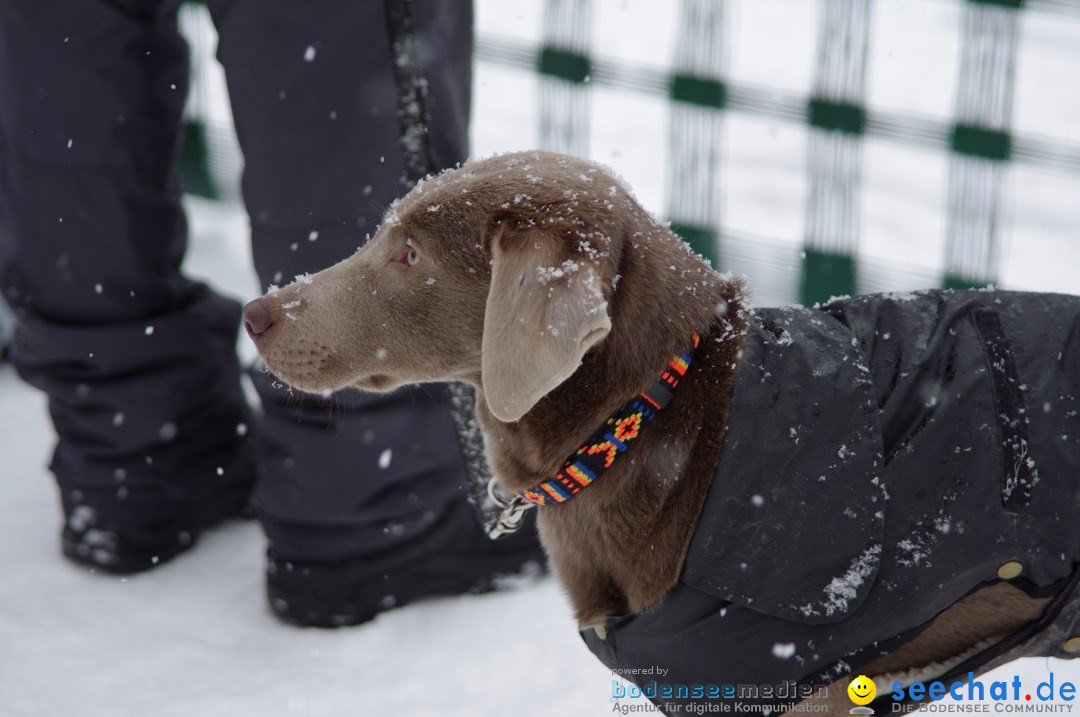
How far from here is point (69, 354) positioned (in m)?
2.51

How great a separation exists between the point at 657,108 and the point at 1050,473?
3.38 m

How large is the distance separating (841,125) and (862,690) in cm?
295

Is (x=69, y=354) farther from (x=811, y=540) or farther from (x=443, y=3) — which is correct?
(x=811, y=540)

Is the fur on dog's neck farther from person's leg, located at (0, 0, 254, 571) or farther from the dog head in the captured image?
person's leg, located at (0, 0, 254, 571)

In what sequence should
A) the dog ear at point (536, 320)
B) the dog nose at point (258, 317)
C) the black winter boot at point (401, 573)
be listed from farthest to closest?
1. the black winter boot at point (401, 573)
2. the dog nose at point (258, 317)
3. the dog ear at point (536, 320)

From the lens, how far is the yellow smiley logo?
1.64 meters

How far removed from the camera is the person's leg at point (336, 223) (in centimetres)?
213

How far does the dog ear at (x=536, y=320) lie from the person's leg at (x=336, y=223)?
778 millimetres

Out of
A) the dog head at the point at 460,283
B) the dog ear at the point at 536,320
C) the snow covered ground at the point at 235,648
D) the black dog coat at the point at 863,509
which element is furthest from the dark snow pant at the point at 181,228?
the black dog coat at the point at 863,509

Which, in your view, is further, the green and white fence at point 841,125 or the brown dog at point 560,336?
the green and white fence at point 841,125

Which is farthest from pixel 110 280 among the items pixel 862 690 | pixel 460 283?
pixel 862 690

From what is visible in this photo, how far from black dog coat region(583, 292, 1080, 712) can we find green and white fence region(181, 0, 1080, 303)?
2567mm

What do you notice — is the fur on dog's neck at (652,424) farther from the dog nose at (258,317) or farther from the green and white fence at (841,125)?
the green and white fence at (841,125)

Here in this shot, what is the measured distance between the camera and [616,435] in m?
1.65
